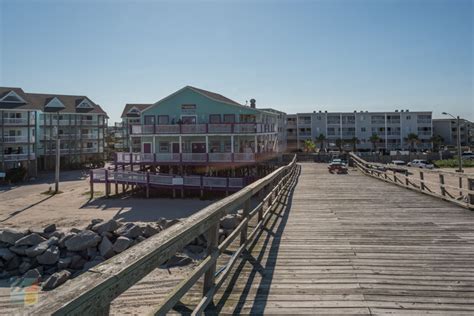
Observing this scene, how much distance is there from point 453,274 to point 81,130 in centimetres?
6421

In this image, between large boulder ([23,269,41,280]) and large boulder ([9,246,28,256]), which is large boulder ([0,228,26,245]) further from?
large boulder ([23,269,41,280])

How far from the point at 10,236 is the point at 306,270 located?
15951 mm

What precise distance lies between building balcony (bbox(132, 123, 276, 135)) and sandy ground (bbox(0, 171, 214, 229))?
7.27m

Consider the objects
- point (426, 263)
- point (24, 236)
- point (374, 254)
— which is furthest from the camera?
point (24, 236)

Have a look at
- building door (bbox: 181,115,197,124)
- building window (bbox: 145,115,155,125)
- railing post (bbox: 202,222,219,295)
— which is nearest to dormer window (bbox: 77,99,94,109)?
building window (bbox: 145,115,155,125)

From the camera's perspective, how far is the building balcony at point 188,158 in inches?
1309

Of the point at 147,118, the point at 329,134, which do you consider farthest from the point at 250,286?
the point at 329,134

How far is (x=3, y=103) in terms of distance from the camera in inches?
1918

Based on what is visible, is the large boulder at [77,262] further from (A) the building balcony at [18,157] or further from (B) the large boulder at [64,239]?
(A) the building balcony at [18,157]

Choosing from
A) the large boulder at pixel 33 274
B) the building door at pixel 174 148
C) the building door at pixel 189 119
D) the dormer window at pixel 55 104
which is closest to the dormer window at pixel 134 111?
the dormer window at pixel 55 104

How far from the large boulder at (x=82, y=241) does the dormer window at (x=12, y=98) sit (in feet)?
144

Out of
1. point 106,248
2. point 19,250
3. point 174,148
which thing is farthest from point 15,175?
point 106,248

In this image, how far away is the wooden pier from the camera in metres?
1.97

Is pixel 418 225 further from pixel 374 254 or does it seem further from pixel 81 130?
pixel 81 130
